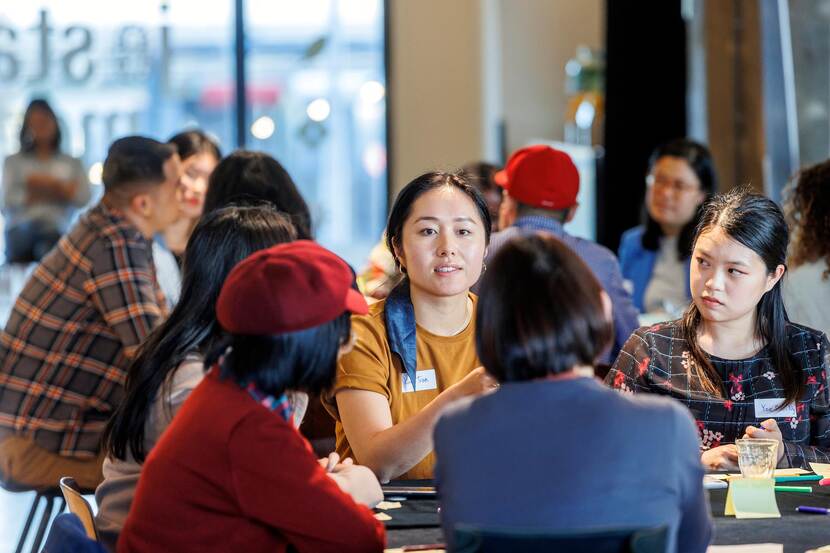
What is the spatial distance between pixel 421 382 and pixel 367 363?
15 cm

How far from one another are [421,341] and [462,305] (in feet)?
0.50

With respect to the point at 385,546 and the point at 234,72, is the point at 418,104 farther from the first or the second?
the point at 385,546

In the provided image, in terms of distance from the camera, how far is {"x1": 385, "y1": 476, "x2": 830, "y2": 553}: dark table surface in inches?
78.4

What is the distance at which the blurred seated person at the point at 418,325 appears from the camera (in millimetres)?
2609

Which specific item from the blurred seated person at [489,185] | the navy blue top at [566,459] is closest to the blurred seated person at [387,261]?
the blurred seated person at [489,185]

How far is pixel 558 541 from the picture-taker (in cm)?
150

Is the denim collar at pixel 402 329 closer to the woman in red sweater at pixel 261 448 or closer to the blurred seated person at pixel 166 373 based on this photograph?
the blurred seated person at pixel 166 373

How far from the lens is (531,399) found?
1603 mm

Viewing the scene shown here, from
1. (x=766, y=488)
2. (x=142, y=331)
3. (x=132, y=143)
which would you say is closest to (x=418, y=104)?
(x=132, y=143)

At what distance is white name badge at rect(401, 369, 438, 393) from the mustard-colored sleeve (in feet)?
0.14

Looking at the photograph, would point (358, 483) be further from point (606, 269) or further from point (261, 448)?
point (606, 269)

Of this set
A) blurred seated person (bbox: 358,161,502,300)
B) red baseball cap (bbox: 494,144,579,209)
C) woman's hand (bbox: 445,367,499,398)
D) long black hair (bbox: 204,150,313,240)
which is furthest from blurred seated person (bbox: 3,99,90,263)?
woman's hand (bbox: 445,367,499,398)

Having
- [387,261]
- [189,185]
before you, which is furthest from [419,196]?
[189,185]

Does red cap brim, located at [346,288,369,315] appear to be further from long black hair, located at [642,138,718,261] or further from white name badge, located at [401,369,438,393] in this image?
long black hair, located at [642,138,718,261]
